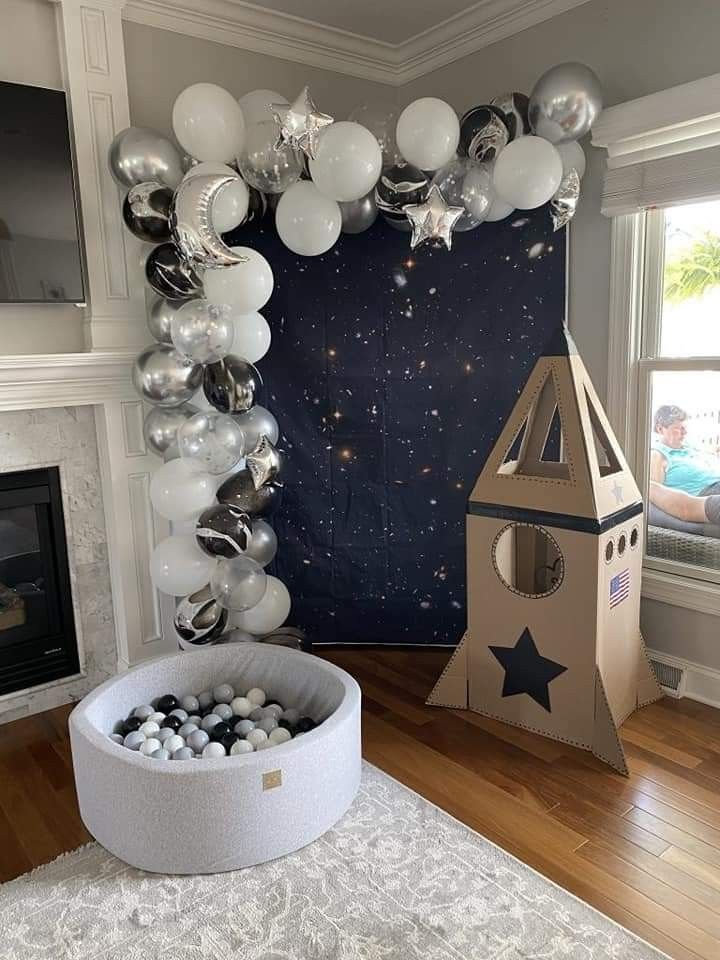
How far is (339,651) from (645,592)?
4.19 feet

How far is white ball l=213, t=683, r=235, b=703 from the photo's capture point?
2445 millimetres

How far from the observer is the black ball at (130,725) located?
7.34 feet

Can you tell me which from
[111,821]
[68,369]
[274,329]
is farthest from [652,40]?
[111,821]

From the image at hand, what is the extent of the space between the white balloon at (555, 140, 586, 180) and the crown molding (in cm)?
55

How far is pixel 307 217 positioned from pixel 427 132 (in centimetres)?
44

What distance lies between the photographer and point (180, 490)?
2.48m

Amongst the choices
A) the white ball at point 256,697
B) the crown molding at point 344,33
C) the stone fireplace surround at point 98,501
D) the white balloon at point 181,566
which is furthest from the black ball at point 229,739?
the crown molding at point 344,33

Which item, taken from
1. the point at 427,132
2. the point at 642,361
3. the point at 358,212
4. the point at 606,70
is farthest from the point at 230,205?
the point at 642,361

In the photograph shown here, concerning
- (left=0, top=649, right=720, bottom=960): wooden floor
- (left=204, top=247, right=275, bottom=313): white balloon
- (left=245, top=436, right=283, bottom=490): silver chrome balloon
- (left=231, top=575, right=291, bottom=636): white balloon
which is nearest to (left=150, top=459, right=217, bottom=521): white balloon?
(left=245, top=436, right=283, bottom=490): silver chrome balloon

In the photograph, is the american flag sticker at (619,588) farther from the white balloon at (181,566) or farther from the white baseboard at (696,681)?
the white balloon at (181,566)

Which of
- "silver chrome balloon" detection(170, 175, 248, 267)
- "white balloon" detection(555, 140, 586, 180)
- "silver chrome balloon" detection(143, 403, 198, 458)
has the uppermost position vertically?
"white balloon" detection(555, 140, 586, 180)

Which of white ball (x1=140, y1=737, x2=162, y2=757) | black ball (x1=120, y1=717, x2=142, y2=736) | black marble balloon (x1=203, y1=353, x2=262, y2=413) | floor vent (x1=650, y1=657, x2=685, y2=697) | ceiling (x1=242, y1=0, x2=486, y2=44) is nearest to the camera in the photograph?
white ball (x1=140, y1=737, x2=162, y2=757)

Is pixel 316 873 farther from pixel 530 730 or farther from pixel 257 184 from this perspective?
pixel 257 184

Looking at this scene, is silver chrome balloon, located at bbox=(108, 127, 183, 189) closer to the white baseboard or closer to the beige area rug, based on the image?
the beige area rug
